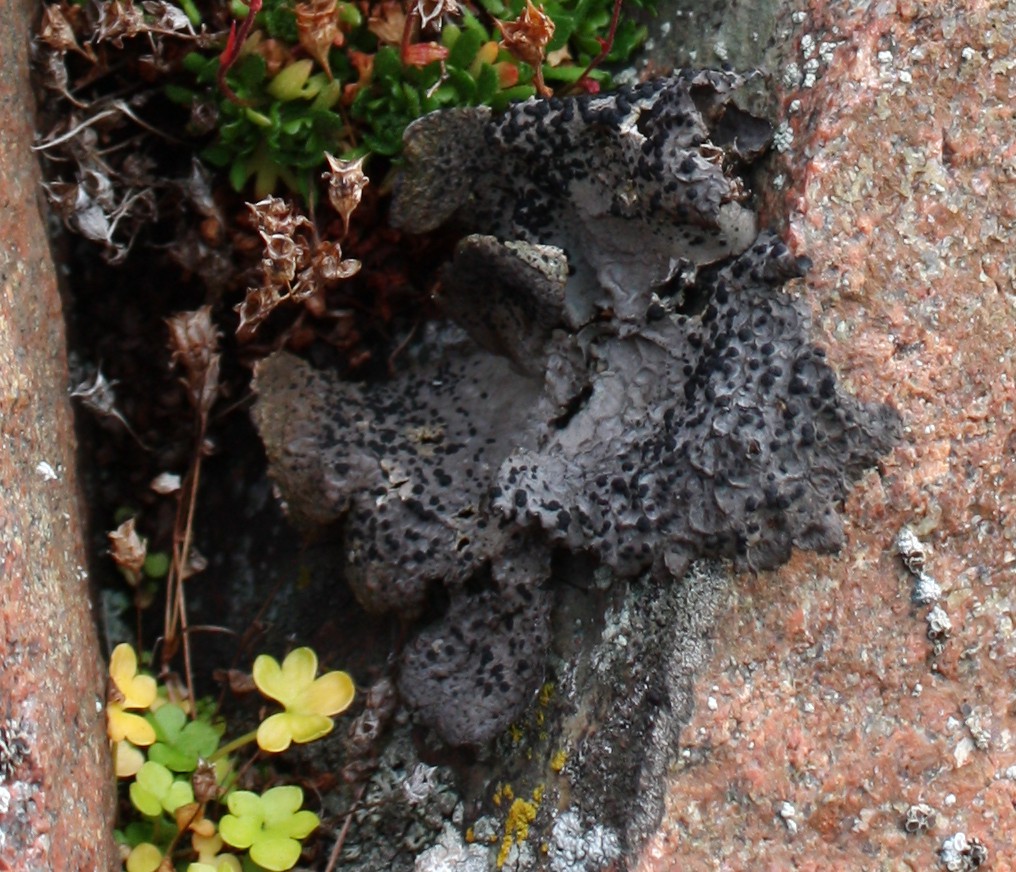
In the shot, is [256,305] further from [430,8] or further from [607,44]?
[607,44]

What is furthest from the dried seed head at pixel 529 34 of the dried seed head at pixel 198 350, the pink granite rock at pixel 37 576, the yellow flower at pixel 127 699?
the yellow flower at pixel 127 699

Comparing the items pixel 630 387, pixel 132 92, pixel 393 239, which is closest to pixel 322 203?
pixel 393 239

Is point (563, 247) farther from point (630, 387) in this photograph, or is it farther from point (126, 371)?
point (126, 371)

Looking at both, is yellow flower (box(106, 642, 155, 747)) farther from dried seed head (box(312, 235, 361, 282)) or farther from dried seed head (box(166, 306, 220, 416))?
dried seed head (box(312, 235, 361, 282))

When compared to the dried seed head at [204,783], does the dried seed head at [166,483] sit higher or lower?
higher

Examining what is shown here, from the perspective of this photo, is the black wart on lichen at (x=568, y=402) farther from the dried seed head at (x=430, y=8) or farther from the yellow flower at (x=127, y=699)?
the yellow flower at (x=127, y=699)
